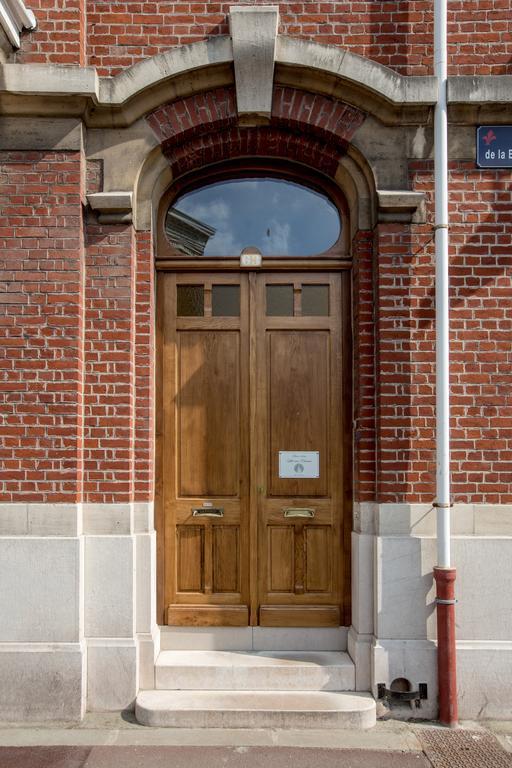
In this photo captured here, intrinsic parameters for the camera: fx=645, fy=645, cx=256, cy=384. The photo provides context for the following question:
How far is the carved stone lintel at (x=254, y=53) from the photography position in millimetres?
4957

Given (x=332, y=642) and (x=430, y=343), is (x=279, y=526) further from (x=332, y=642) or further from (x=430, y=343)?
(x=430, y=343)

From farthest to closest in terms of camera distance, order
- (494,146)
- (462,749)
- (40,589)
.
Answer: (494,146)
(40,589)
(462,749)

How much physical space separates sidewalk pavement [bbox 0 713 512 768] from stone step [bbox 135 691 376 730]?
53mm

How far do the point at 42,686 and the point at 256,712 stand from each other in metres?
1.55

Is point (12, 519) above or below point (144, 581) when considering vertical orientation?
above

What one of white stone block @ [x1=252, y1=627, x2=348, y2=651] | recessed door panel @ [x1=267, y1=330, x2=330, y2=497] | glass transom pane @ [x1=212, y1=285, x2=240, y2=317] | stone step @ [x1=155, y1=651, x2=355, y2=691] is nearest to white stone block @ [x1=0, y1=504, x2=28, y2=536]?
stone step @ [x1=155, y1=651, x2=355, y2=691]

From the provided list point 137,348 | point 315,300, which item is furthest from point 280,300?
point 137,348

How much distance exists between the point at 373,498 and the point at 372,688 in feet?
4.57

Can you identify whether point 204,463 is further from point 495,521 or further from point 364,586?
point 495,521

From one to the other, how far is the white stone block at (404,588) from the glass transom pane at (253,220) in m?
2.53

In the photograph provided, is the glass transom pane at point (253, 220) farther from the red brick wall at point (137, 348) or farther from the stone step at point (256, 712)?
the stone step at point (256, 712)

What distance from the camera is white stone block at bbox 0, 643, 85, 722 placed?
15.3ft

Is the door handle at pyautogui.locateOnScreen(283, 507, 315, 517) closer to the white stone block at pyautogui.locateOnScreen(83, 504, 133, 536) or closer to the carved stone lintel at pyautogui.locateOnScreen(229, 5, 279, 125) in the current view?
the white stone block at pyautogui.locateOnScreen(83, 504, 133, 536)

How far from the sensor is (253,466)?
5.32 meters
